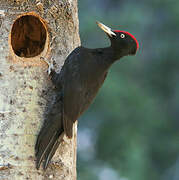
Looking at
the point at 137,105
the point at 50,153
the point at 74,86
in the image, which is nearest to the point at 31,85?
the point at 74,86

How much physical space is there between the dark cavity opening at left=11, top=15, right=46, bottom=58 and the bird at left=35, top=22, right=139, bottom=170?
1.66ft

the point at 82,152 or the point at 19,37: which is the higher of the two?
the point at 19,37

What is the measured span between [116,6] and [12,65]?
8878mm

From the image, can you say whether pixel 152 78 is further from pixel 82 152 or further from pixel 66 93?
pixel 66 93

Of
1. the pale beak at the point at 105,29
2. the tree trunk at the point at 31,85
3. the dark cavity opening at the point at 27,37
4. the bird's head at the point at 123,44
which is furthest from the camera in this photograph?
the dark cavity opening at the point at 27,37

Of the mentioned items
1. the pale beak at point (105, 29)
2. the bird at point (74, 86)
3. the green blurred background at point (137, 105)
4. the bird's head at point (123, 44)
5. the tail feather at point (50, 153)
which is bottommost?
the green blurred background at point (137, 105)

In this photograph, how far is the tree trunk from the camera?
4.27 m

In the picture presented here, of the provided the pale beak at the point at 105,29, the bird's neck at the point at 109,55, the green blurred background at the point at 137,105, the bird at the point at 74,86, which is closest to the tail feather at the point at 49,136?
the bird at the point at 74,86

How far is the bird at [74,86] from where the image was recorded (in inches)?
171

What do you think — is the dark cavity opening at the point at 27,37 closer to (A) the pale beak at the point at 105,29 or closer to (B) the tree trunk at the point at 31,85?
(B) the tree trunk at the point at 31,85

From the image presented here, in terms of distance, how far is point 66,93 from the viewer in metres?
4.50

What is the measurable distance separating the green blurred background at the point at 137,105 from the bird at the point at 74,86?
4.95 meters

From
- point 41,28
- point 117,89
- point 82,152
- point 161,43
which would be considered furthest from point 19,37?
point 161,43

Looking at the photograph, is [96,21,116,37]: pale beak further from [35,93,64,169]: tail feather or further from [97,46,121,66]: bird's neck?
[35,93,64,169]: tail feather
